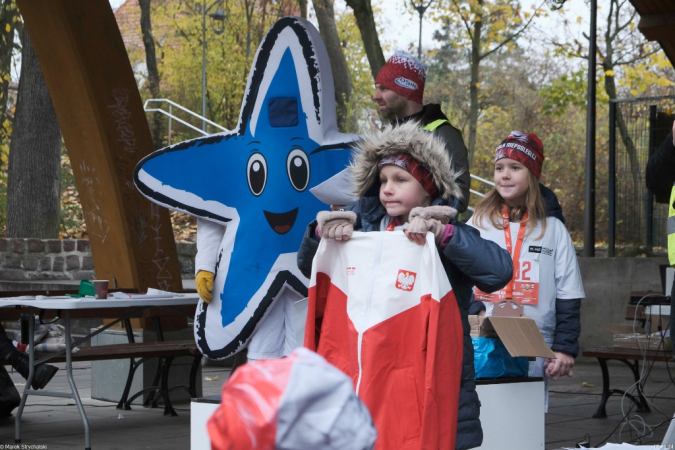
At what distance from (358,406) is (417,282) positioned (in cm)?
178

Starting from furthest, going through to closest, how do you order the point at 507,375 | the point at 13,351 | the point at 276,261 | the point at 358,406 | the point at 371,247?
1. the point at 13,351
2. the point at 276,261
3. the point at 507,375
4. the point at 371,247
5. the point at 358,406

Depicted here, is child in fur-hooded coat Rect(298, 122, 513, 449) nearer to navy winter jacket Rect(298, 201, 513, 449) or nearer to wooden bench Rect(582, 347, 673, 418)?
navy winter jacket Rect(298, 201, 513, 449)

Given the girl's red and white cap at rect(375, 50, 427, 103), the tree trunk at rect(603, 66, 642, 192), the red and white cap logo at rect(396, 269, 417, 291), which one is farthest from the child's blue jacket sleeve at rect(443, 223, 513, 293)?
the tree trunk at rect(603, 66, 642, 192)

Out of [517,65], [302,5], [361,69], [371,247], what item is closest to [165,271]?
[371,247]

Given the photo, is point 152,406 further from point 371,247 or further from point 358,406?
point 358,406

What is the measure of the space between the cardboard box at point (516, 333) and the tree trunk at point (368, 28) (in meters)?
9.70

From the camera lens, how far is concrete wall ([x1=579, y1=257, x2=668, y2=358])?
1123 centimetres

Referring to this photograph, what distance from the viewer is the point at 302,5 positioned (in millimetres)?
16906

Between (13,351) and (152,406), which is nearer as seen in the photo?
(13,351)

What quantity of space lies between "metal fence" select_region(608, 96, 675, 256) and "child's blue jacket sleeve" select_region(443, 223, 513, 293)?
29.0 ft

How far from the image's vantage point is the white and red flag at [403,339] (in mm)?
3004

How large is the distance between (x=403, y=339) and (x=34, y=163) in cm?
1340

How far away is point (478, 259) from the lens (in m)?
3.08

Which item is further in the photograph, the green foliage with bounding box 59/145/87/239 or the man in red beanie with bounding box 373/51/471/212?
the green foliage with bounding box 59/145/87/239
